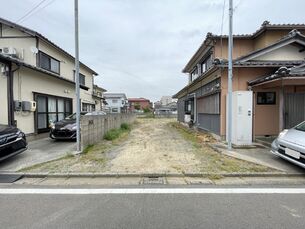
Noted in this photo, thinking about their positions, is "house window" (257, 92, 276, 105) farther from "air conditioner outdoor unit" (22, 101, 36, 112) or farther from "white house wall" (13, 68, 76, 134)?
"white house wall" (13, 68, 76, 134)

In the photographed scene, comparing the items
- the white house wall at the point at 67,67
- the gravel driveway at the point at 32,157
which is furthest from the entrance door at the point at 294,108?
the white house wall at the point at 67,67

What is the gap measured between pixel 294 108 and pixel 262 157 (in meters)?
4.02

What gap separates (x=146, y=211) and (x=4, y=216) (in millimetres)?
2040

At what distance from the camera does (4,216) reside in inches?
112

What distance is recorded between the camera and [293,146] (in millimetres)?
4723

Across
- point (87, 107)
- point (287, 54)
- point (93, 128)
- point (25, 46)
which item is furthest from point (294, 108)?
point (87, 107)

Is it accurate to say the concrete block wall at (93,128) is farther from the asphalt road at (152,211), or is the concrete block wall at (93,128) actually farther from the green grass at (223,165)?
the green grass at (223,165)

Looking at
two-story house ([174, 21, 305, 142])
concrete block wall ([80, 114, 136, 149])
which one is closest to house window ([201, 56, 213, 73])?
two-story house ([174, 21, 305, 142])

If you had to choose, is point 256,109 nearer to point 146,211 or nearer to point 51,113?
point 146,211

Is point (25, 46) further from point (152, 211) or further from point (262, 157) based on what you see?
point (262, 157)

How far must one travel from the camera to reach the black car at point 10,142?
16.8 ft

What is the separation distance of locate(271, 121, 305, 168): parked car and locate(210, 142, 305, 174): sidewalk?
238 mm

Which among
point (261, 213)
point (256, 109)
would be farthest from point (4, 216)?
point (256, 109)

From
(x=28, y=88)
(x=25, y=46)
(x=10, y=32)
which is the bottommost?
(x=28, y=88)
